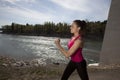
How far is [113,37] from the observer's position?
13234 millimetres

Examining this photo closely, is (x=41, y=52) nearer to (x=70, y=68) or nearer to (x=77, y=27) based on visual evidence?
(x=70, y=68)

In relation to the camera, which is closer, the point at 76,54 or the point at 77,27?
the point at 76,54

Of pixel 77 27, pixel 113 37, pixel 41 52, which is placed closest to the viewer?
pixel 77 27

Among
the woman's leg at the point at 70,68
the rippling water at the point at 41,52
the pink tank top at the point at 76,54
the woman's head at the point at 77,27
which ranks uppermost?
the woman's head at the point at 77,27

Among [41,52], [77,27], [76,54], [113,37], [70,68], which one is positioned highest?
[77,27]

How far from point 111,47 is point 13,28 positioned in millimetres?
174786

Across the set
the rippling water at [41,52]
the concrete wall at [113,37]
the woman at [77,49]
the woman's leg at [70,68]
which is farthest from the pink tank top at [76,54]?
the rippling water at [41,52]

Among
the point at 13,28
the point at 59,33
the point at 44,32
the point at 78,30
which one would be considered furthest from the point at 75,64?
the point at 13,28

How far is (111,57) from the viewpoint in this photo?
43.7 ft

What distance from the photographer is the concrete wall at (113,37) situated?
13045 millimetres

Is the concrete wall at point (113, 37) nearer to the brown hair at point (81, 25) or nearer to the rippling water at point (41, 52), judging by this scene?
the brown hair at point (81, 25)

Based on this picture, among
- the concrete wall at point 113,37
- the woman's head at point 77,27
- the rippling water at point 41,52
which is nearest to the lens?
the woman's head at point 77,27

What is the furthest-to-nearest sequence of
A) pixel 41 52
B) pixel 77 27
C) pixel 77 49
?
pixel 41 52 → pixel 77 27 → pixel 77 49

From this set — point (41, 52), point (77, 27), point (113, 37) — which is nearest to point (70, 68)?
point (77, 27)
